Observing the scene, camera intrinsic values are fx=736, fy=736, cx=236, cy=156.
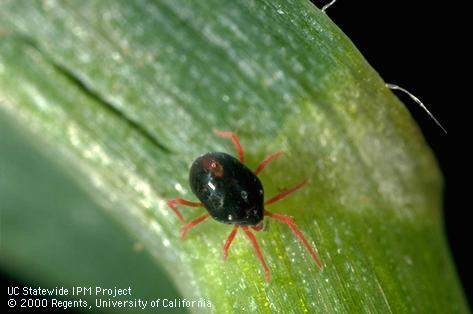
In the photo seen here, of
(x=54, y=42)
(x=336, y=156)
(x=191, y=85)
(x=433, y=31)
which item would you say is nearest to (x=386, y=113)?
(x=336, y=156)

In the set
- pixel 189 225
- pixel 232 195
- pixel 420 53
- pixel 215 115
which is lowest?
pixel 189 225

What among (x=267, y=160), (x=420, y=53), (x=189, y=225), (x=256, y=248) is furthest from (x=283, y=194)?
(x=420, y=53)

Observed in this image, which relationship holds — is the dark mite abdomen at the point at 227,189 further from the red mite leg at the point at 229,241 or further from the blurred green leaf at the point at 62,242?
the blurred green leaf at the point at 62,242

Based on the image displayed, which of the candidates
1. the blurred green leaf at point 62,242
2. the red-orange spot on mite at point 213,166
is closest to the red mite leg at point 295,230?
the red-orange spot on mite at point 213,166

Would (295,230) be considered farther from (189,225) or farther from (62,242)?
(62,242)

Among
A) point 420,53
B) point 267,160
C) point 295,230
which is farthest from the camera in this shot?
point 420,53

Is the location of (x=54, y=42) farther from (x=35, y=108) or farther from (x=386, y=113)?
(x=386, y=113)

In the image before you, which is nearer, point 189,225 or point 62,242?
point 189,225
